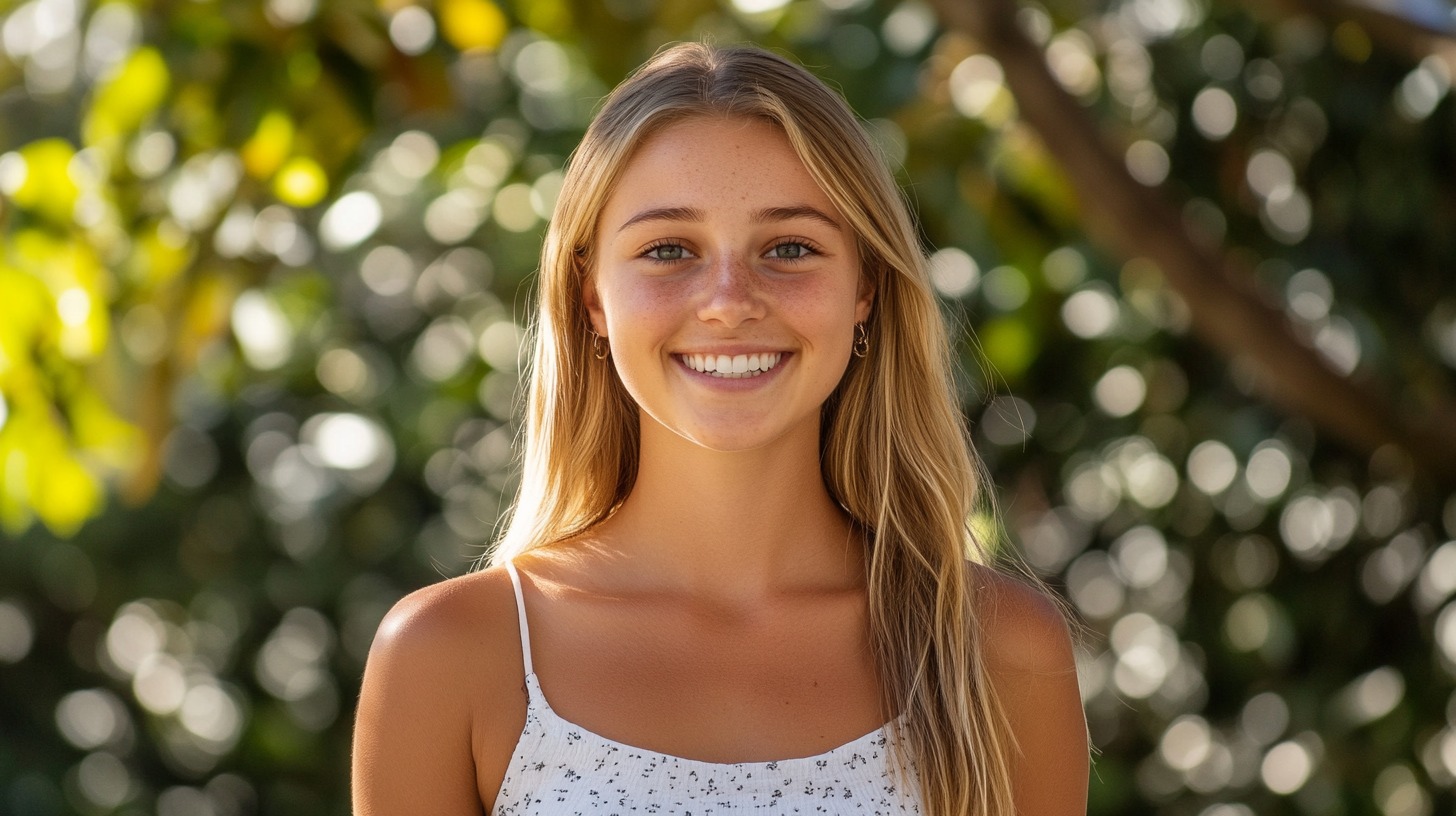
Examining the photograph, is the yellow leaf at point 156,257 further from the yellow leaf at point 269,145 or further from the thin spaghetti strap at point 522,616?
the thin spaghetti strap at point 522,616

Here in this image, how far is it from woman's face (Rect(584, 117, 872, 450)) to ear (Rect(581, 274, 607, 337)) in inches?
4.6

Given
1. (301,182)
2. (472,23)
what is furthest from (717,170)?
(472,23)

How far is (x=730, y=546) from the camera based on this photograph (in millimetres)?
2430

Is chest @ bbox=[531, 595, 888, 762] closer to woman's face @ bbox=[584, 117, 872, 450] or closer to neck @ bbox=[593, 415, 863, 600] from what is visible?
neck @ bbox=[593, 415, 863, 600]

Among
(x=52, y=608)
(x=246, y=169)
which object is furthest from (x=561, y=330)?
(x=52, y=608)

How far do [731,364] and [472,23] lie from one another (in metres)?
1.74

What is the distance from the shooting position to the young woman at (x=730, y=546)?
2.24 metres

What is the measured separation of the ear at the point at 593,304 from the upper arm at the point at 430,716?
42 cm

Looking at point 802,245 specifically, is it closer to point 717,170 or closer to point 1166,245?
point 717,170

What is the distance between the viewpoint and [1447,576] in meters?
4.95

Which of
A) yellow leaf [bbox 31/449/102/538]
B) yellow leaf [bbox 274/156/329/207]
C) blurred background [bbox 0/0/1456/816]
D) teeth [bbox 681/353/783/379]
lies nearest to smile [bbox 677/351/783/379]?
teeth [bbox 681/353/783/379]

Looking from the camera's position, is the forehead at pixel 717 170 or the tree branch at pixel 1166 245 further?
the tree branch at pixel 1166 245

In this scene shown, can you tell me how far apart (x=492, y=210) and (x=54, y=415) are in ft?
6.65

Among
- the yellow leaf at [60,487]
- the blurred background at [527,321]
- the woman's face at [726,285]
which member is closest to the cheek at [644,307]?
the woman's face at [726,285]
